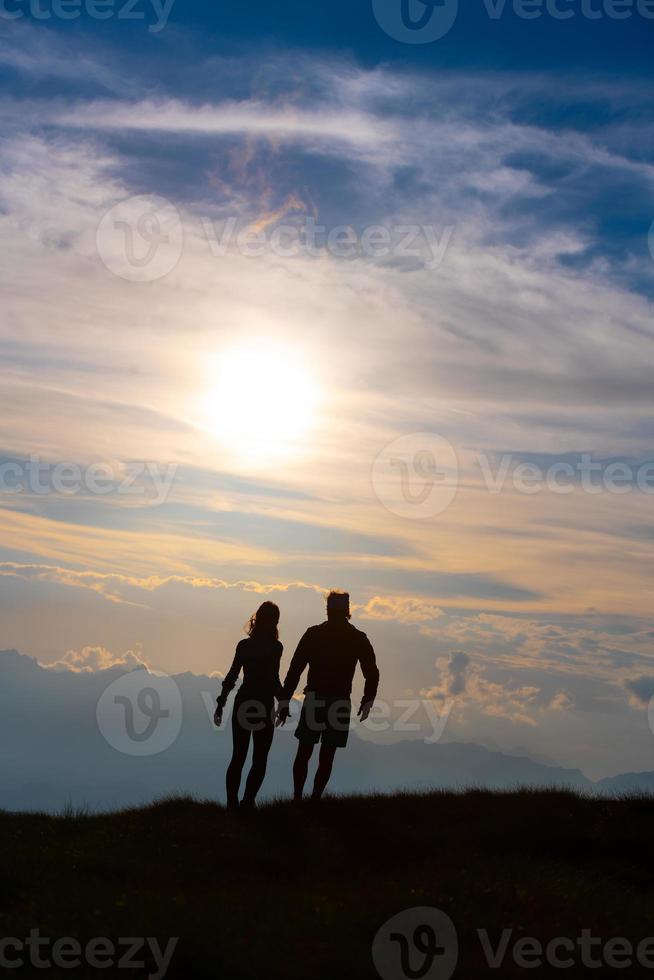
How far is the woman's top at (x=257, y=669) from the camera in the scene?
53.9 feet

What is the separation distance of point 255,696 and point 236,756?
1.05 meters

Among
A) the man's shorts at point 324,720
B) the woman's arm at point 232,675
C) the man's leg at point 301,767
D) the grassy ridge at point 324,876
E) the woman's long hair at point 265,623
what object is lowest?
the grassy ridge at point 324,876

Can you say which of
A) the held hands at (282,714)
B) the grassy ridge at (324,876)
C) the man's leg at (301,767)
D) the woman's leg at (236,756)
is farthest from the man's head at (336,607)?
the grassy ridge at (324,876)

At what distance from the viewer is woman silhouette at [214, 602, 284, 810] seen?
16.1 meters

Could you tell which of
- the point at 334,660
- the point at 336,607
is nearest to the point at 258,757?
the point at 334,660

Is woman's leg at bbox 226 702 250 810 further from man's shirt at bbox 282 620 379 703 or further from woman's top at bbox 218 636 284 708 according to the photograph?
man's shirt at bbox 282 620 379 703

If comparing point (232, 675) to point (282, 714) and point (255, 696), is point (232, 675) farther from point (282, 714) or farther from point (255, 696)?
point (282, 714)

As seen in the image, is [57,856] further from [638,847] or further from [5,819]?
[638,847]

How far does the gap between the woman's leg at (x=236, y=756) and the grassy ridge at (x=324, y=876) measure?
19.2 inches

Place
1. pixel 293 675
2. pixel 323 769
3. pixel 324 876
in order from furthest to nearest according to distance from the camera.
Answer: pixel 293 675 < pixel 323 769 < pixel 324 876

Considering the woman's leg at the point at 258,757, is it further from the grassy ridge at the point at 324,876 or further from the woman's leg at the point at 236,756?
the grassy ridge at the point at 324,876

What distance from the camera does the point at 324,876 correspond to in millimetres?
13172

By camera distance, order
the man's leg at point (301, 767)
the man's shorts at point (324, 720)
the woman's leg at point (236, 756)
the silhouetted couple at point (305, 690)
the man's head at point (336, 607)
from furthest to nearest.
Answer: the man's head at point (336, 607) → the man's leg at point (301, 767) → the man's shorts at point (324, 720) → the silhouetted couple at point (305, 690) → the woman's leg at point (236, 756)

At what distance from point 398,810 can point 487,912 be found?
19.3 ft
